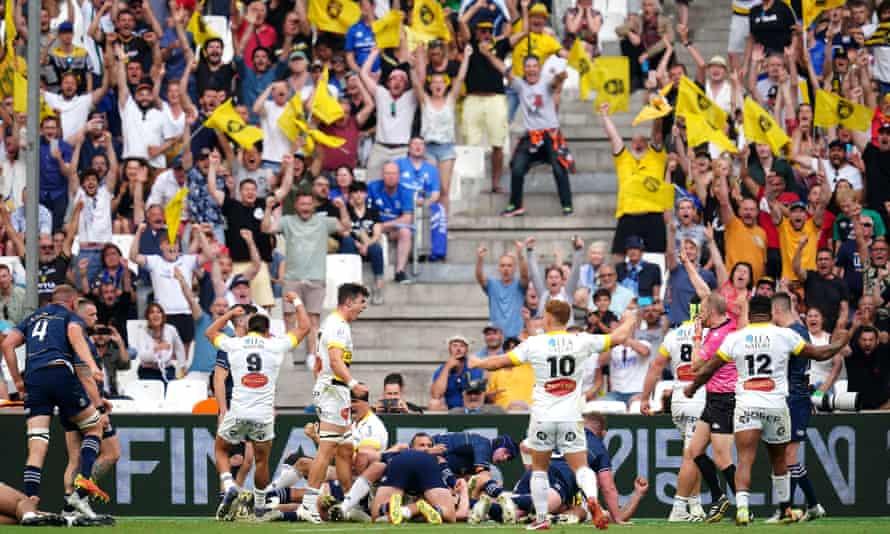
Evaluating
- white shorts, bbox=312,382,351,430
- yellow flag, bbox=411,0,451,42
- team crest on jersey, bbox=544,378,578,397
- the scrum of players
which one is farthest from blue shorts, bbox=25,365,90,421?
yellow flag, bbox=411,0,451,42

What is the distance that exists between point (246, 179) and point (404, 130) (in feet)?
8.09

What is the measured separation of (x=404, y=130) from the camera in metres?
26.5

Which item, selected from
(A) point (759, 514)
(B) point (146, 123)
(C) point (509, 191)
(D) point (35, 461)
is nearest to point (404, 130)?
(C) point (509, 191)

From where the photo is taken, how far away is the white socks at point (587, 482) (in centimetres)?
1670

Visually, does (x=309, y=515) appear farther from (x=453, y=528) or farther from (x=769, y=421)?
(x=769, y=421)

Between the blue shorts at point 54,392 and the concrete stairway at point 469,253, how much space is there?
6708mm

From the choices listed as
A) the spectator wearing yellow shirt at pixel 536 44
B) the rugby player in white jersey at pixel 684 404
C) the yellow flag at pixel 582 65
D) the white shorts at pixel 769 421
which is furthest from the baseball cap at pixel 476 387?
the spectator wearing yellow shirt at pixel 536 44

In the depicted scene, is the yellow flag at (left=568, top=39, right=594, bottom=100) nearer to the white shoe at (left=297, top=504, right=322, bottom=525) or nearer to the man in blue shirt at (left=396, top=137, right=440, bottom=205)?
the man in blue shirt at (left=396, top=137, right=440, bottom=205)

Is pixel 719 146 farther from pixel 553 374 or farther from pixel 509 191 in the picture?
pixel 553 374

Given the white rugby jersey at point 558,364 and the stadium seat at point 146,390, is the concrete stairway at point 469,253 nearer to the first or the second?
the stadium seat at point 146,390

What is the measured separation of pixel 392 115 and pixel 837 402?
806cm

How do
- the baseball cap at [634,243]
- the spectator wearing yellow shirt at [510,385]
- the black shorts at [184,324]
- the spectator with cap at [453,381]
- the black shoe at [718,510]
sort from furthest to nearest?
the black shorts at [184,324], the baseball cap at [634,243], the spectator wearing yellow shirt at [510,385], the spectator with cap at [453,381], the black shoe at [718,510]

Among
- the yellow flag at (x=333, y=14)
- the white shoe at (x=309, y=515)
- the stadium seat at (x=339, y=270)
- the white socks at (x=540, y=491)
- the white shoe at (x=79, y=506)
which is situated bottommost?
A: the white shoe at (x=309, y=515)

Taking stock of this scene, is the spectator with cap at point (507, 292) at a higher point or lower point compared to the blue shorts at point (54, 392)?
higher
